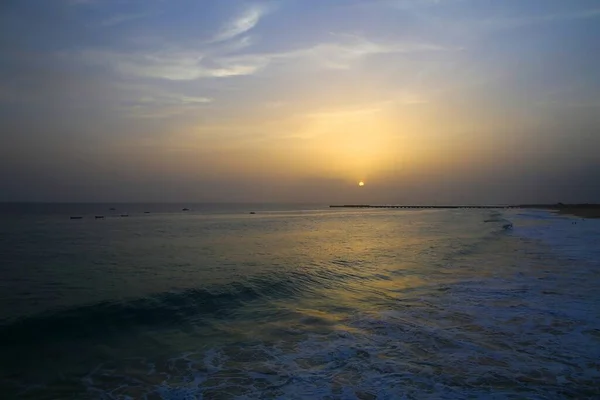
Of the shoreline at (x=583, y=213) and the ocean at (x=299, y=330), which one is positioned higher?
the shoreline at (x=583, y=213)

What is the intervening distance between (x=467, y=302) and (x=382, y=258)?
10735mm

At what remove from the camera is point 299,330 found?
988 cm

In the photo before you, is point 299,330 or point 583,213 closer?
point 299,330

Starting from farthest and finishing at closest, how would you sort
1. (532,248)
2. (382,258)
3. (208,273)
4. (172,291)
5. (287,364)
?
(532,248), (382,258), (208,273), (172,291), (287,364)

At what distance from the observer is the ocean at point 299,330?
21.8 feet

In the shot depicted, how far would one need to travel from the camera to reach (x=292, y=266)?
1947 cm

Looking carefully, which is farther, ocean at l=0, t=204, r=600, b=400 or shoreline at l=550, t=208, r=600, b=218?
shoreline at l=550, t=208, r=600, b=218

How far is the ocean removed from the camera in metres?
6.65

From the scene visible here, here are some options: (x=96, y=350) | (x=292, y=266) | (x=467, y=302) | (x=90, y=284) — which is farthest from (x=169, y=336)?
(x=292, y=266)

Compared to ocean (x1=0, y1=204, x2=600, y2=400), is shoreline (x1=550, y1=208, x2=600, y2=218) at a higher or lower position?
higher

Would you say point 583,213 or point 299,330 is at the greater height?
point 583,213

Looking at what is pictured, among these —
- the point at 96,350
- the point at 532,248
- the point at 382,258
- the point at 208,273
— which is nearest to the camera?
the point at 96,350

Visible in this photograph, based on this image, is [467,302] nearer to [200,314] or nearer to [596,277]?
[596,277]

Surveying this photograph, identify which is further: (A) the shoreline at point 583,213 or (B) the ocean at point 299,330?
(A) the shoreline at point 583,213
